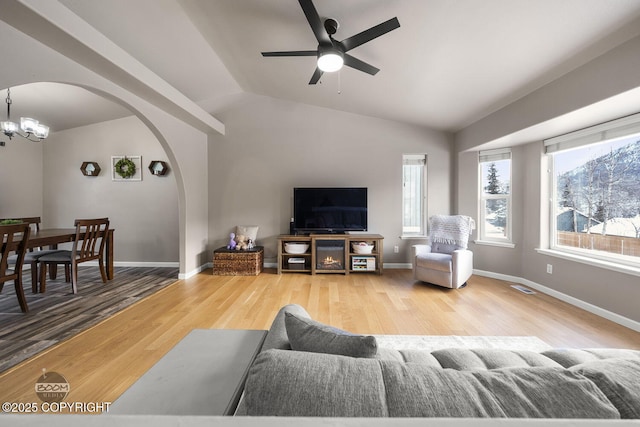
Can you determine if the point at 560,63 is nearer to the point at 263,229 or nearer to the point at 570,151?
the point at 570,151

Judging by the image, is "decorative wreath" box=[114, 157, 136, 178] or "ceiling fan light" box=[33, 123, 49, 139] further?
"decorative wreath" box=[114, 157, 136, 178]

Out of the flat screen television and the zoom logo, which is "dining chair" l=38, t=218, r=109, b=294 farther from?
the zoom logo

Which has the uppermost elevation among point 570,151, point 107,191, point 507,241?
point 570,151

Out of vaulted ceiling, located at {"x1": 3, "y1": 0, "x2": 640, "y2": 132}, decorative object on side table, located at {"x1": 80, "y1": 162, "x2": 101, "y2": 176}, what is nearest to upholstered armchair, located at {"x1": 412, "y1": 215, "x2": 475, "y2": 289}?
vaulted ceiling, located at {"x1": 3, "y1": 0, "x2": 640, "y2": 132}

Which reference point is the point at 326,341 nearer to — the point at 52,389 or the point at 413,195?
the point at 52,389

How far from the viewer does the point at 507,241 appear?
149 inches

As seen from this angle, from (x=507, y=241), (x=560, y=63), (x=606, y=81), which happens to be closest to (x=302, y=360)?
(x=606, y=81)

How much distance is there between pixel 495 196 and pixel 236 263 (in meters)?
4.30

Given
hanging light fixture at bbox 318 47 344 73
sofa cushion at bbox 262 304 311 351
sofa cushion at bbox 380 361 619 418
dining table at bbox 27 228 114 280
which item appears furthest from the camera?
dining table at bbox 27 228 114 280

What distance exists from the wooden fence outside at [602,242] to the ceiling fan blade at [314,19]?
11.8ft

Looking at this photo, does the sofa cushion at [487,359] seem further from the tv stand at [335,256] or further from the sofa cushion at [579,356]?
the tv stand at [335,256]

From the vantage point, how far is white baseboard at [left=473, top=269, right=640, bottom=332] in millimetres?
2329

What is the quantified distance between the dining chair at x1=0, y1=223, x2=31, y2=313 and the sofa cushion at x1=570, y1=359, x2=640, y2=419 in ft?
12.8

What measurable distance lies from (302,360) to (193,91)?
452 cm
